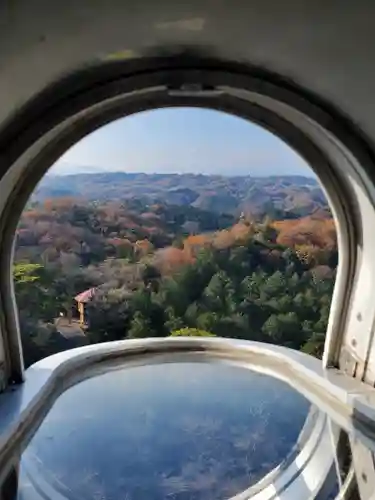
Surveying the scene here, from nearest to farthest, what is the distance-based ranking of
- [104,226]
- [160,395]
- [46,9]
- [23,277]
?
[46,9], [160,395], [23,277], [104,226]

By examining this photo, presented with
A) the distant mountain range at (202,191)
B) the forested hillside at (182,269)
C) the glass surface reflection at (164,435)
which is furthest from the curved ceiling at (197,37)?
the distant mountain range at (202,191)

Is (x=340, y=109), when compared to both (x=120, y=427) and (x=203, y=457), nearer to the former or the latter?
(x=203, y=457)

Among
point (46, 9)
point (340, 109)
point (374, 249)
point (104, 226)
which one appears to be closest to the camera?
point (46, 9)

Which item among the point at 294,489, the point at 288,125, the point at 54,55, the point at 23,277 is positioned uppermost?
the point at 54,55

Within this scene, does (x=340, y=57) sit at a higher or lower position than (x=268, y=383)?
higher

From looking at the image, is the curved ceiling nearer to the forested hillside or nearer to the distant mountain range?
the forested hillside

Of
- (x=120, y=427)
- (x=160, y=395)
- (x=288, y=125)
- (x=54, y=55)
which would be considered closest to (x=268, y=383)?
(x=160, y=395)

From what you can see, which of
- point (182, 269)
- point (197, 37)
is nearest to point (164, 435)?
point (182, 269)
